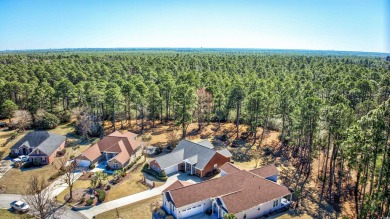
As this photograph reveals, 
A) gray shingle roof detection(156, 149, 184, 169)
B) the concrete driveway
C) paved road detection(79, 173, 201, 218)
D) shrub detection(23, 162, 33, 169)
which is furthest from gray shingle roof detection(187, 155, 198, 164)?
the concrete driveway

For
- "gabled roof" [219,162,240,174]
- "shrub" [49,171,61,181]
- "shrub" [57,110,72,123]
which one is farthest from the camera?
"shrub" [57,110,72,123]

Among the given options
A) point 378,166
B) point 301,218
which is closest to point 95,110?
point 301,218

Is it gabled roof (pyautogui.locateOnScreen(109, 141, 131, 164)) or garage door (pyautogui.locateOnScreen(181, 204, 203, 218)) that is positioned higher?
gabled roof (pyautogui.locateOnScreen(109, 141, 131, 164))

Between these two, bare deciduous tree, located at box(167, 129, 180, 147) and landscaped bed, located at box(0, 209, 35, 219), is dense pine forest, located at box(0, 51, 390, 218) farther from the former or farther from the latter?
landscaped bed, located at box(0, 209, 35, 219)

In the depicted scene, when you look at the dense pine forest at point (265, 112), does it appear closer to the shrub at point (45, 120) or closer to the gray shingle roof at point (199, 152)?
the shrub at point (45, 120)

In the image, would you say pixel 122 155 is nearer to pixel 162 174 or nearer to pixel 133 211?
pixel 162 174

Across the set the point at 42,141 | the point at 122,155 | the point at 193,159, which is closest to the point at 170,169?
the point at 193,159

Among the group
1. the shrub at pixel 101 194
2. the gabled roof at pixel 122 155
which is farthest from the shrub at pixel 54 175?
the shrub at pixel 101 194
